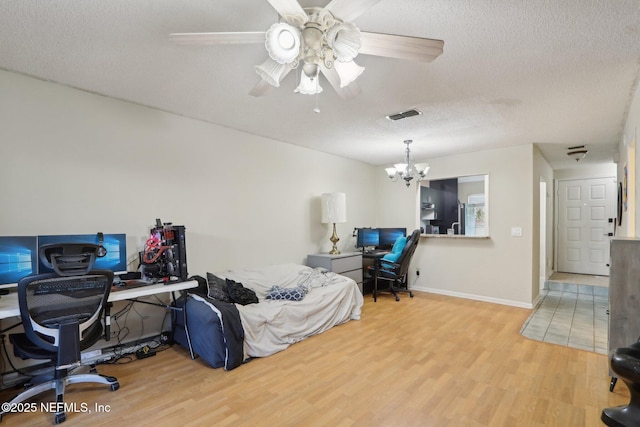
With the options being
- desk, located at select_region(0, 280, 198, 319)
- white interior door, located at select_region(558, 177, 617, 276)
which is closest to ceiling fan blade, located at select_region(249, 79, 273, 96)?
desk, located at select_region(0, 280, 198, 319)

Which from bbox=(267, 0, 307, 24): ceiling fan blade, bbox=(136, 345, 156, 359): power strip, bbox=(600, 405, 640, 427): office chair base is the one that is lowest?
bbox=(136, 345, 156, 359): power strip

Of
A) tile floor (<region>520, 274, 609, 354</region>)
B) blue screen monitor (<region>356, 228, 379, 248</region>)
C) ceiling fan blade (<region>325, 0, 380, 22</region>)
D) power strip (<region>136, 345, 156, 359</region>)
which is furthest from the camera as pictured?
blue screen monitor (<region>356, 228, 379, 248</region>)

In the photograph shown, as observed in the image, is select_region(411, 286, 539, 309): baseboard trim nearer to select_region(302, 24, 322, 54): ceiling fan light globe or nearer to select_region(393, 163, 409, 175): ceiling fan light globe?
select_region(393, 163, 409, 175): ceiling fan light globe

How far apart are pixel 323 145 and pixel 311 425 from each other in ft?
11.8

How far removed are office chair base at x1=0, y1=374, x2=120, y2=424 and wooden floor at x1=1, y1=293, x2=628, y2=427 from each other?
6 centimetres

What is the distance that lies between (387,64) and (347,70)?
0.73m

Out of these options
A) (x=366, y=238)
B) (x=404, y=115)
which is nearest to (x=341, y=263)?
(x=366, y=238)

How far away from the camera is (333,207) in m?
4.70

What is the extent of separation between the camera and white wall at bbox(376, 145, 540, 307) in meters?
4.50

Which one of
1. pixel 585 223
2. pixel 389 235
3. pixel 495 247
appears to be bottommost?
pixel 495 247

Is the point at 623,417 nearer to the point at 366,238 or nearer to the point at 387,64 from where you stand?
the point at 387,64

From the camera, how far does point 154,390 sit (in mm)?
2275

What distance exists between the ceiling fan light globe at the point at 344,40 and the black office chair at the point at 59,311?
2014 mm

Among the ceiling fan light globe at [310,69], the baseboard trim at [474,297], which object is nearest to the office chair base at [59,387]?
the ceiling fan light globe at [310,69]
